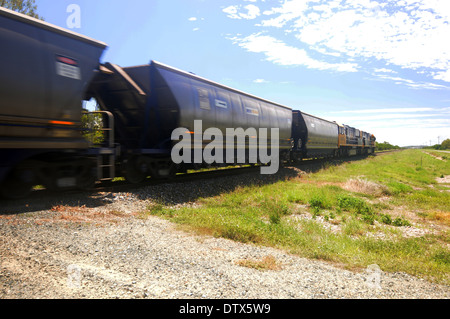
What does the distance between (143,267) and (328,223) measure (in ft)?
19.1

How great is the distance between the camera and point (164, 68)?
31.8ft

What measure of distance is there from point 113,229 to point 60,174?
2806mm

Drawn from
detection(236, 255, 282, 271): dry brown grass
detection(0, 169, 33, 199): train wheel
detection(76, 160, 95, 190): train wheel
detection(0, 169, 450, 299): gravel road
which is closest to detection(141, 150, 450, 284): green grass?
detection(0, 169, 450, 299): gravel road

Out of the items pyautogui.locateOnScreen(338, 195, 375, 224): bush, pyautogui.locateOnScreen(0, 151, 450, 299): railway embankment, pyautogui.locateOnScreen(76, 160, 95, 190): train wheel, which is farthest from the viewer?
pyautogui.locateOnScreen(338, 195, 375, 224): bush

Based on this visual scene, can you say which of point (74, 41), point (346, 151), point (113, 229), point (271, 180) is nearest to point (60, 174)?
point (113, 229)

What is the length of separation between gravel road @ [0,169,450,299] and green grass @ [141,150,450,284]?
1.57ft

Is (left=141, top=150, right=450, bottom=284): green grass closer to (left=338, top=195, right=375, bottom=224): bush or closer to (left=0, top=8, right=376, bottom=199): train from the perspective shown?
(left=338, top=195, right=375, bottom=224): bush

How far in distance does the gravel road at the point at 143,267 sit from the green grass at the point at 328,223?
479 millimetres

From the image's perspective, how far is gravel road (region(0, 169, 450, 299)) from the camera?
340 cm

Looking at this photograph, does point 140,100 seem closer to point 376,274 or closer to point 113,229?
point 113,229

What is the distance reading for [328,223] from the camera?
824cm

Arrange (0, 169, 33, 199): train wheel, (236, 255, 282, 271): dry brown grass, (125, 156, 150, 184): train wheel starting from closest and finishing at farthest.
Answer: (236, 255, 282, 271): dry brown grass
(0, 169, 33, 199): train wheel
(125, 156, 150, 184): train wheel

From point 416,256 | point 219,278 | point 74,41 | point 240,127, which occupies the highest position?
point 74,41

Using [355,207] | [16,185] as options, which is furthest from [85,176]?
[355,207]
